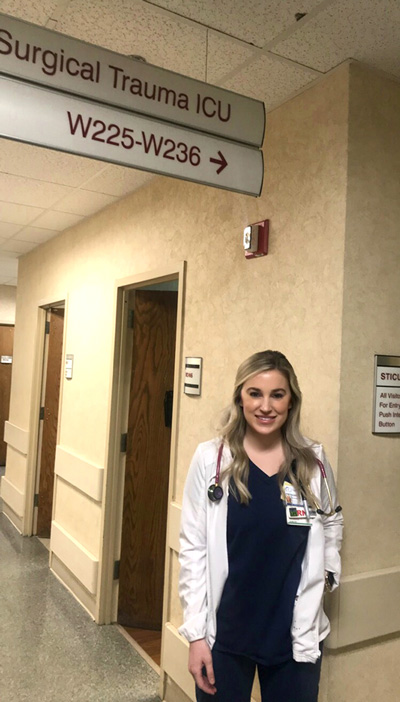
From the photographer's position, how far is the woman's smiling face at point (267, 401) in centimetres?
175

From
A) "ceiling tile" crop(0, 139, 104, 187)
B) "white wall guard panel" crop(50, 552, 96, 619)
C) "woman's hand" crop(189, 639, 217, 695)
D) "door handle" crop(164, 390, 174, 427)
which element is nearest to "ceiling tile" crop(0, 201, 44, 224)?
"ceiling tile" crop(0, 139, 104, 187)

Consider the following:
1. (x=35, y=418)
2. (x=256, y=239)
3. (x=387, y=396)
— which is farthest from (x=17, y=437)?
(x=387, y=396)

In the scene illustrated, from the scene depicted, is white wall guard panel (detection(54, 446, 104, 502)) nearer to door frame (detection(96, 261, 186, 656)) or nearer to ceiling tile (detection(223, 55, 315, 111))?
door frame (detection(96, 261, 186, 656))

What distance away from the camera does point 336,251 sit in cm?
202

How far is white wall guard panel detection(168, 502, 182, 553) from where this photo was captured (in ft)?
9.21

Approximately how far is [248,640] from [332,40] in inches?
77.0

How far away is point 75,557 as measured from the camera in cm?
400

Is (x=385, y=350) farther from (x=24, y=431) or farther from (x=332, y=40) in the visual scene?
(x=24, y=431)

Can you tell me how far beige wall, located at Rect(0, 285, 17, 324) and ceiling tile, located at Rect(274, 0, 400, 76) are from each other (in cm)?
787

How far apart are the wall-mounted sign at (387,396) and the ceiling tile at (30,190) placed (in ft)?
8.04

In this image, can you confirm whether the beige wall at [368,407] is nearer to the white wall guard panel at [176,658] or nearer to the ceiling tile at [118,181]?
the white wall guard panel at [176,658]

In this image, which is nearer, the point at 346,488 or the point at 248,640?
the point at 248,640

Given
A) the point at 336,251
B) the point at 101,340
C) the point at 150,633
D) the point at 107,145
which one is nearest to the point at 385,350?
the point at 336,251

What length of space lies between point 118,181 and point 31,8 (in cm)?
158
